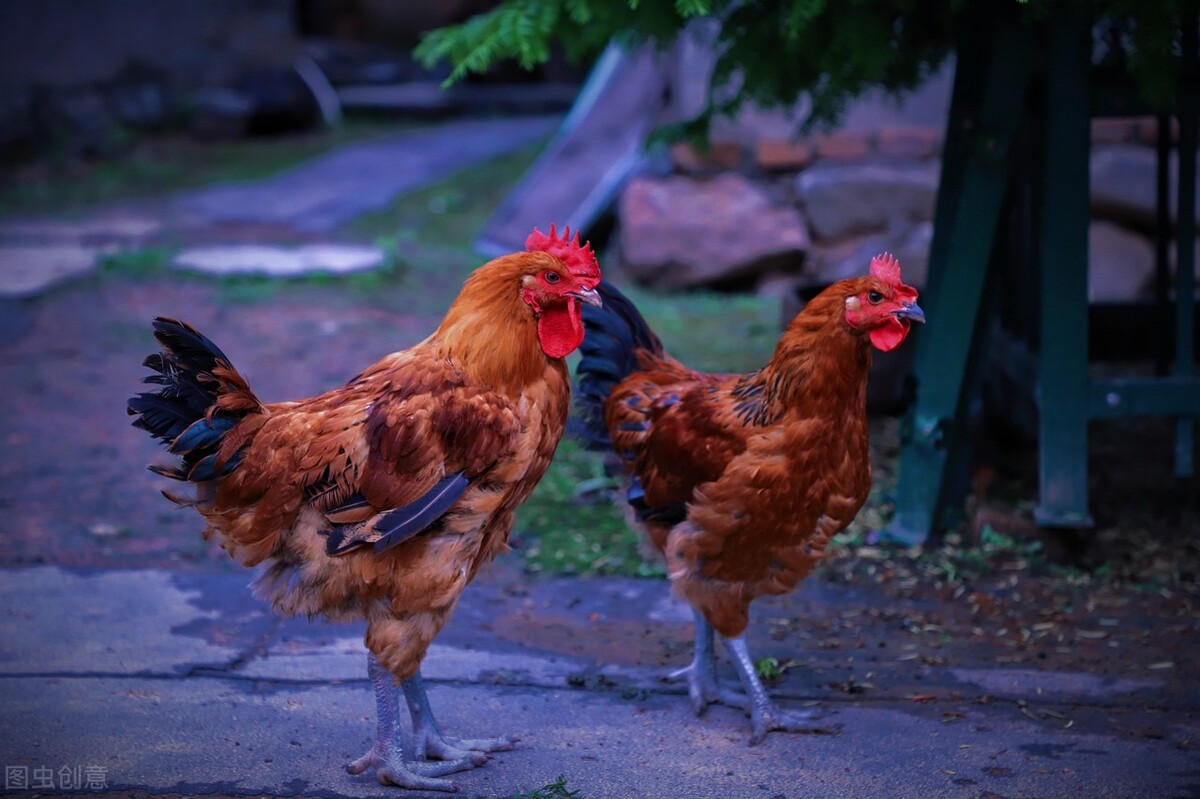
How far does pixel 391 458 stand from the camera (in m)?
3.42

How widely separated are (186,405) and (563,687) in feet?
5.50

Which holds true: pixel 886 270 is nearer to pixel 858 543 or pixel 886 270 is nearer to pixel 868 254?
pixel 858 543

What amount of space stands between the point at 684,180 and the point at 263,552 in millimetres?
6955

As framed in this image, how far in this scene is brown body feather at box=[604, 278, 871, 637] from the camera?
3766 millimetres

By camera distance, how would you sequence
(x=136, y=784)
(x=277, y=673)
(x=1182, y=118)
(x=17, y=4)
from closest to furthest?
(x=136, y=784) → (x=277, y=673) → (x=1182, y=118) → (x=17, y=4)

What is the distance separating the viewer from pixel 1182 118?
16.1 feet

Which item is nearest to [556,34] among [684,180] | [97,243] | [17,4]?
[684,180]

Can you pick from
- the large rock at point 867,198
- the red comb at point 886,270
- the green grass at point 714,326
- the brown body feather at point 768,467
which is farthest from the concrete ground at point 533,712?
the large rock at point 867,198

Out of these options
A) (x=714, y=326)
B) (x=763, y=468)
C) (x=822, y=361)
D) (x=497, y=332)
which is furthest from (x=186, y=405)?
(x=714, y=326)

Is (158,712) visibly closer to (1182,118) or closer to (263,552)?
(263,552)

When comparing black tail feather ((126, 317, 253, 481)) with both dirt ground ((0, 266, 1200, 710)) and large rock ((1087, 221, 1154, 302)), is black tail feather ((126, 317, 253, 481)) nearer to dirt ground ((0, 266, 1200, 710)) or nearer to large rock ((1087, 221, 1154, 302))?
dirt ground ((0, 266, 1200, 710))

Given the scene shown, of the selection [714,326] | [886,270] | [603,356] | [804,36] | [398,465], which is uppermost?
[804,36]

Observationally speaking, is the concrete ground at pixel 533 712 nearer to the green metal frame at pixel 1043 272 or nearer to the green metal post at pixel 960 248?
the green metal post at pixel 960 248

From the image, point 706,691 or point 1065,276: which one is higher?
point 1065,276
